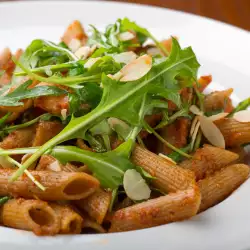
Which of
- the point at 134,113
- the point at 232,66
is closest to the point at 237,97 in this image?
the point at 232,66

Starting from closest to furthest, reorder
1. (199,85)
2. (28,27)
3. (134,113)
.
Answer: (134,113) → (199,85) → (28,27)

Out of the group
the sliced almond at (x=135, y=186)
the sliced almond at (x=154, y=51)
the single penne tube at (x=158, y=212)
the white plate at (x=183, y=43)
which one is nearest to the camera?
the white plate at (x=183, y=43)

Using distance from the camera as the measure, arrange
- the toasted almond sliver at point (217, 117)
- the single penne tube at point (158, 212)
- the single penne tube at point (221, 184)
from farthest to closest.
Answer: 1. the toasted almond sliver at point (217, 117)
2. the single penne tube at point (221, 184)
3. the single penne tube at point (158, 212)

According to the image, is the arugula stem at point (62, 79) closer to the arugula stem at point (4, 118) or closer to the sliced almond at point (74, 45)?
the arugula stem at point (4, 118)

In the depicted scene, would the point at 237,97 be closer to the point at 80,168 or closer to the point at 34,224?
the point at 80,168

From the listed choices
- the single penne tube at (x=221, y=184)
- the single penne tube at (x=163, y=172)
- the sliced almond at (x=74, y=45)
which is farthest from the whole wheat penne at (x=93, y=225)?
the sliced almond at (x=74, y=45)

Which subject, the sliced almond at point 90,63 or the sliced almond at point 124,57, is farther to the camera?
the sliced almond at point 124,57
